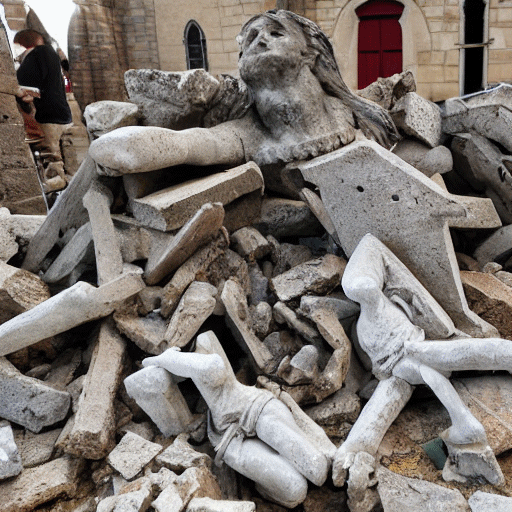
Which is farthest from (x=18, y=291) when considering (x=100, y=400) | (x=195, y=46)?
(x=195, y=46)

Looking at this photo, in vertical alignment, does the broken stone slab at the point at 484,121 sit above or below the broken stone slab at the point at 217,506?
above

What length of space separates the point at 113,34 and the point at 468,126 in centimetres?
601

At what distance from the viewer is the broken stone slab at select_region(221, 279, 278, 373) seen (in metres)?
2.43

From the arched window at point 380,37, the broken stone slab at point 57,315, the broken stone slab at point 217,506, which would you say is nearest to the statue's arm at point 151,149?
the broken stone slab at point 57,315

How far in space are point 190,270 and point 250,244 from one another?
448 millimetres

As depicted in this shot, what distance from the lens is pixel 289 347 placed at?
2572 mm

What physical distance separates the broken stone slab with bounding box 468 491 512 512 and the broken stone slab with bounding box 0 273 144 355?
5.76ft

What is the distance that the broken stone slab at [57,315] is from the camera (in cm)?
236

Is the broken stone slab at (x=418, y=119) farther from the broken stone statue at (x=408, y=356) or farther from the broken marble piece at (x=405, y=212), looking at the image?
the broken stone statue at (x=408, y=356)

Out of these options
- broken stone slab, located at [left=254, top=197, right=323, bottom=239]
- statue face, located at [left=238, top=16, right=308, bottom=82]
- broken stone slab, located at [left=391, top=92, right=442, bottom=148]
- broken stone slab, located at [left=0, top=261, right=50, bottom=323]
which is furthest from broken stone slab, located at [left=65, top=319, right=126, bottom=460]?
broken stone slab, located at [left=391, top=92, right=442, bottom=148]

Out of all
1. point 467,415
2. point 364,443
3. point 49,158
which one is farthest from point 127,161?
point 49,158

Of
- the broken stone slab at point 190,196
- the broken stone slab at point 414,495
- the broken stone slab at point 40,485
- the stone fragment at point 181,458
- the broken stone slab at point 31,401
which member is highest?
the broken stone slab at point 190,196

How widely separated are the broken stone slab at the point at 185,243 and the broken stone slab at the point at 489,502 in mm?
1654

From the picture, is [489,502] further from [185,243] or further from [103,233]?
[103,233]
